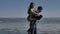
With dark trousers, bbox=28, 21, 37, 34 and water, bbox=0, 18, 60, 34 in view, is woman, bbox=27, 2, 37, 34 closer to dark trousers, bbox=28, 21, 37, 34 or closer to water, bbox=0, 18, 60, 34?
dark trousers, bbox=28, 21, 37, 34

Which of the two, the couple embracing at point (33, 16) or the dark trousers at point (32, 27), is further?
the dark trousers at point (32, 27)

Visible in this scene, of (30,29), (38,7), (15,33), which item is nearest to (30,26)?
(30,29)

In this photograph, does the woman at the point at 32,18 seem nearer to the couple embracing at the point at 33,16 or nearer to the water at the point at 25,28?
the couple embracing at the point at 33,16

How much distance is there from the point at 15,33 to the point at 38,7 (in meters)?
8.99

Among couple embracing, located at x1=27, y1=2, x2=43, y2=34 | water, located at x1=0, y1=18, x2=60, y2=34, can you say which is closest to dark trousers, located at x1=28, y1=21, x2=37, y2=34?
couple embracing, located at x1=27, y1=2, x2=43, y2=34

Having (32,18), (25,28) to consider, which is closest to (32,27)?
(32,18)

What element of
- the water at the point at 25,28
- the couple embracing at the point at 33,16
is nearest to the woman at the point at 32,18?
the couple embracing at the point at 33,16

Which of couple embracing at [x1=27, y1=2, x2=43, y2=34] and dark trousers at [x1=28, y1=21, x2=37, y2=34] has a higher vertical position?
couple embracing at [x1=27, y1=2, x2=43, y2=34]

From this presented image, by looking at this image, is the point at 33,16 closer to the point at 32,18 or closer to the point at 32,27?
the point at 32,18

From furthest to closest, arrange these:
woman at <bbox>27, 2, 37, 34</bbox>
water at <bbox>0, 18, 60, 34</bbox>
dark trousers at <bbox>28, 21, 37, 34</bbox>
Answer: water at <bbox>0, 18, 60, 34</bbox> < dark trousers at <bbox>28, 21, 37, 34</bbox> < woman at <bbox>27, 2, 37, 34</bbox>

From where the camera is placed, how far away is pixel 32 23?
23.0 ft

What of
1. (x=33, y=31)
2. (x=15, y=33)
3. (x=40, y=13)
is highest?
(x=40, y=13)

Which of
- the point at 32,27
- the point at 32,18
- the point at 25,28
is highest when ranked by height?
the point at 32,18

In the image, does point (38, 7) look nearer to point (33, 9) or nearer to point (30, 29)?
point (33, 9)
